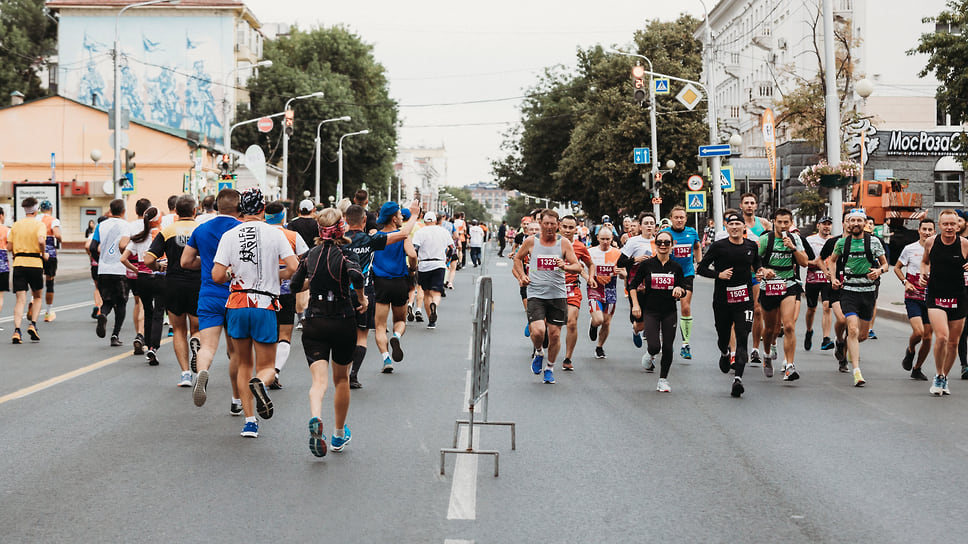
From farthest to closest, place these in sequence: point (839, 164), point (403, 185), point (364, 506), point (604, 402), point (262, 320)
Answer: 1. point (403, 185)
2. point (839, 164)
3. point (604, 402)
4. point (262, 320)
5. point (364, 506)

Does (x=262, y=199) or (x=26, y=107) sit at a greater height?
(x=26, y=107)

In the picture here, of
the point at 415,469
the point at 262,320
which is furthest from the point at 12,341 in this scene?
the point at 415,469

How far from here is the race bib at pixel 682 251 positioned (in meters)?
14.0

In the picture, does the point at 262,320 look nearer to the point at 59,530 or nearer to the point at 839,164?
the point at 59,530

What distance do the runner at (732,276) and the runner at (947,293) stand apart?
1.77 m

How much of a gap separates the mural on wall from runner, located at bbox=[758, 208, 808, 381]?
2416 inches

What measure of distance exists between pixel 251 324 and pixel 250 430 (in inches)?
32.8

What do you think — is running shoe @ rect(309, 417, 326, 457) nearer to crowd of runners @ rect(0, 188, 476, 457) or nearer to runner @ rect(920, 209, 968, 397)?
crowd of runners @ rect(0, 188, 476, 457)

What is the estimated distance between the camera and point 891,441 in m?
8.49

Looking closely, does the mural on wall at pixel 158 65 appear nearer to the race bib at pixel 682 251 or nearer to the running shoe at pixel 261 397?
the race bib at pixel 682 251

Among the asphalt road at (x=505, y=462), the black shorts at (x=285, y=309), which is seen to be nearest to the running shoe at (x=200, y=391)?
the asphalt road at (x=505, y=462)

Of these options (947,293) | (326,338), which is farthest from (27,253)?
(947,293)

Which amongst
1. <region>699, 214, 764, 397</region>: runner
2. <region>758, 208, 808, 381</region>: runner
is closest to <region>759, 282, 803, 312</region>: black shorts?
<region>758, 208, 808, 381</region>: runner

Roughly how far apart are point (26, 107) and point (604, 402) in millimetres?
54643
